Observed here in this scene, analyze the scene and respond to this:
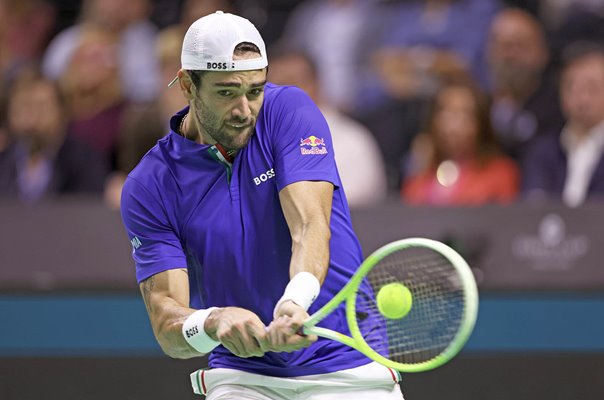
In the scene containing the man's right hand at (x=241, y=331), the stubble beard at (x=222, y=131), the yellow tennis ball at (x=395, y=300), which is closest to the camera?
the man's right hand at (x=241, y=331)

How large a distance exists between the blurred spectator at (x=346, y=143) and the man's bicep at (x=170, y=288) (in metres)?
3.30

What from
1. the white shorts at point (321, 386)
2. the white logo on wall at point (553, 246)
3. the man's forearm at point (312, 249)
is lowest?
the white logo on wall at point (553, 246)

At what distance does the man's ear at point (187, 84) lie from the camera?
177 inches

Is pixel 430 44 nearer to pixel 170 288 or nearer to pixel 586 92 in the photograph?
pixel 586 92

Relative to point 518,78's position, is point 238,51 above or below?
above

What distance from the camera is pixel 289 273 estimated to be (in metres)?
4.43

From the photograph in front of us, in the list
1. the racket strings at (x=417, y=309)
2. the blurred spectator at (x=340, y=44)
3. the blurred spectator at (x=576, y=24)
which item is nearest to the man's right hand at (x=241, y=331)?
the racket strings at (x=417, y=309)

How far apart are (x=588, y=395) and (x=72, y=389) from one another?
335 centimetres

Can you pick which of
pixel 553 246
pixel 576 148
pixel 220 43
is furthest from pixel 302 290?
pixel 576 148

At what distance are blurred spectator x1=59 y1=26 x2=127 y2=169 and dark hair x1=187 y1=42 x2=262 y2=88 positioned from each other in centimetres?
426

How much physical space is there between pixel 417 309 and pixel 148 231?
1122 mm

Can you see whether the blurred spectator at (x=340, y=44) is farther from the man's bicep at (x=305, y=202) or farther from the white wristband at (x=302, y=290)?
the white wristband at (x=302, y=290)

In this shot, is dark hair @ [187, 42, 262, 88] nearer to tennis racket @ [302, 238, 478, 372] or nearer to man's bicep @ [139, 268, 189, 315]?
man's bicep @ [139, 268, 189, 315]

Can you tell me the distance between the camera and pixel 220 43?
428 cm
